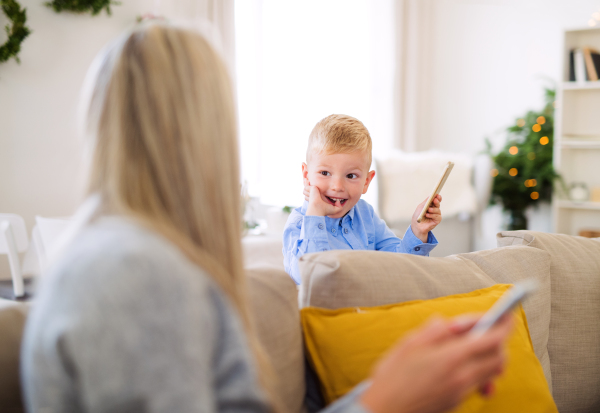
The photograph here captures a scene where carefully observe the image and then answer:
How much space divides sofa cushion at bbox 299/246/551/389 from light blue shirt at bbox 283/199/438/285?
0.96ft

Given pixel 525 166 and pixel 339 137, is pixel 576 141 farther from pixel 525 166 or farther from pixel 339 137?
pixel 339 137

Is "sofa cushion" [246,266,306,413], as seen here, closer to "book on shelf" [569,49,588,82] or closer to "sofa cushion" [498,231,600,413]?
"sofa cushion" [498,231,600,413]

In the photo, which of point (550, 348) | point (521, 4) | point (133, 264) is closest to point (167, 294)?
point (133, 264)

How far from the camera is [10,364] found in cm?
70

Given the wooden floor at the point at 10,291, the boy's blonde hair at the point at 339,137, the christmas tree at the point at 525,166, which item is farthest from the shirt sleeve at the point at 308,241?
the christmas tree at the point at 525,166

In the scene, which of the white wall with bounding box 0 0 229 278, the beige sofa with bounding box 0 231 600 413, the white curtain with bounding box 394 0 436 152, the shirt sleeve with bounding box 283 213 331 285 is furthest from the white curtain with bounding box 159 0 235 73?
the beige sofa with bounding box 0 231 600 413

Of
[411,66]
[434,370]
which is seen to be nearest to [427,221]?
[434,370]

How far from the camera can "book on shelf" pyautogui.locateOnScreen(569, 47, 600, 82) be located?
12.3 feet

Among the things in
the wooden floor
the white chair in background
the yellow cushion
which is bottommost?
the wooden floor

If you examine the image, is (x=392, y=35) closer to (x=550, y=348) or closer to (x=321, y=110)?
(x=321, y=110)

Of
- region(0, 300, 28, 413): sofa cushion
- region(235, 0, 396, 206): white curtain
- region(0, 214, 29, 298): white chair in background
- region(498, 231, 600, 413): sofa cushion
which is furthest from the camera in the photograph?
region(235, 0, 396, 206): white curtain

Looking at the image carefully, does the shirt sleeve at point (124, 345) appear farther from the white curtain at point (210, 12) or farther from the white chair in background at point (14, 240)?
the white curtain at point (210, 12)

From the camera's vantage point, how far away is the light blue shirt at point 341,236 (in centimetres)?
140

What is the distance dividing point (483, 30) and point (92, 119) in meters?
4.88
